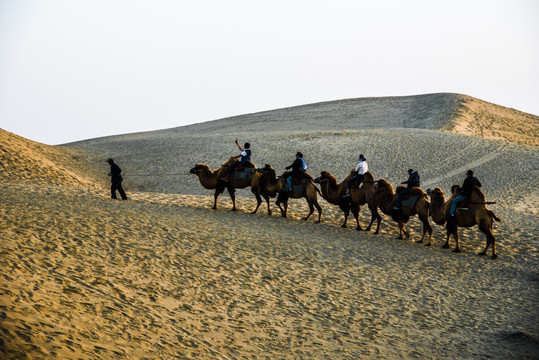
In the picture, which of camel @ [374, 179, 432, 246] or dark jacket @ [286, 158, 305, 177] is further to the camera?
dark jacket @ [286, 158, 305, 177]

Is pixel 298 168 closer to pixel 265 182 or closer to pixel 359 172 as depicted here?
pixel 265 182

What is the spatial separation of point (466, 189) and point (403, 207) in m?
2.25

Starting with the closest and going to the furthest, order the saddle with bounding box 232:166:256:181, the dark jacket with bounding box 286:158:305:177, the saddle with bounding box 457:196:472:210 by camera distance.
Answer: the saddle with bounding box 457:196:472:210 < the dark jacket with bounding box 286:158:305:177 < the saddle with bounding box 232:166:256:181

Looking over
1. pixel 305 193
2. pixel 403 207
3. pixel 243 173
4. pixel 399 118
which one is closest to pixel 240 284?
pixel 403 207

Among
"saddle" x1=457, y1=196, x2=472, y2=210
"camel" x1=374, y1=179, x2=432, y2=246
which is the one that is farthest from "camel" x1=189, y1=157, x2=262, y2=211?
"saddle" x1=457, y1=196, x2=472, y2=210

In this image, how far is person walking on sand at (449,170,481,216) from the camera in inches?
582

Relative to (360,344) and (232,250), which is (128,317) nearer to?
(360,344)

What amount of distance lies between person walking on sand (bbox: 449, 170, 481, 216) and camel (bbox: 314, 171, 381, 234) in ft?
9.49

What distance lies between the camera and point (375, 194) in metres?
17.2

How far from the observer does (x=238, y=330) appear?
799 centimetres

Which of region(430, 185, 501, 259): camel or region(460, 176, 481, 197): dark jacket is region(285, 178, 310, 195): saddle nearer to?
region(430, 185, 501, 259): camel

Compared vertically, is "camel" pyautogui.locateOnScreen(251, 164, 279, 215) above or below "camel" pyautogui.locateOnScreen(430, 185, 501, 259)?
above

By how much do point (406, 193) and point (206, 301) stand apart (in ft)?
31.6

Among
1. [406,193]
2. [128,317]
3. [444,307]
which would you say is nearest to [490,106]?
[406,193]
